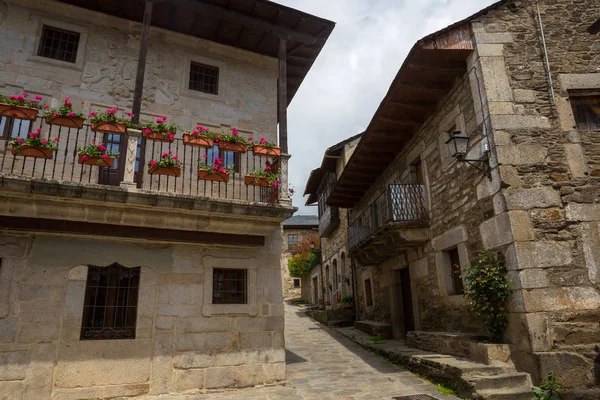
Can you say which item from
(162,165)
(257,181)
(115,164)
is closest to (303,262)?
(257,181)

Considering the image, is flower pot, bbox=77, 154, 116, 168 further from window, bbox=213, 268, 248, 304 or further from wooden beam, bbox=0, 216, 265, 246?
window, bbox=213, 268, 248, 304

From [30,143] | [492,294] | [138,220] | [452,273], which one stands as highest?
[30,143]

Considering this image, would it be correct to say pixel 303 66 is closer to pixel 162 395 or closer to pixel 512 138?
pixel 512 138

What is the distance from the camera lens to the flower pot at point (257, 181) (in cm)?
665

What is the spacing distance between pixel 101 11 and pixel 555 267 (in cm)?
923

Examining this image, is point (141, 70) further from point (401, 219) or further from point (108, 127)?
point (401, 219)

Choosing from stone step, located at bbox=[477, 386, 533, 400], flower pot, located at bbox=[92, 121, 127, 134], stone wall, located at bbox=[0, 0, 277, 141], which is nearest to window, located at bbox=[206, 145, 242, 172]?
stone wall, located at bbox=[0, 0, 277, 141]

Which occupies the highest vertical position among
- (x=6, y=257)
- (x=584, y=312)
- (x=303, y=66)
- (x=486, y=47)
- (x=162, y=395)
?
(x=303, y=66)

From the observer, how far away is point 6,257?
5.57 meters

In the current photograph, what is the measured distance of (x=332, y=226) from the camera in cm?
1775

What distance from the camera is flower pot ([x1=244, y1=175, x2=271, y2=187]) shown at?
262 inches

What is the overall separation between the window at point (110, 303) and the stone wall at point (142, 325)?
111 millimetres

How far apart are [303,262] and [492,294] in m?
18.4

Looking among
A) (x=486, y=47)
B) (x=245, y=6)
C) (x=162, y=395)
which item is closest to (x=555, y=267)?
(x=486, y=47)
